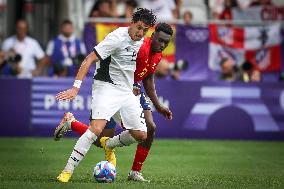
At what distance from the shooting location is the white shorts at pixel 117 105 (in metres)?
12.2

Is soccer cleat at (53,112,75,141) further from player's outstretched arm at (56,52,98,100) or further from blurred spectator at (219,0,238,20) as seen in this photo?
blurred spectator at (219,0,238,20)

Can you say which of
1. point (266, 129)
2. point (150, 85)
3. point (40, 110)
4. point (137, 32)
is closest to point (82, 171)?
point (150, 85)

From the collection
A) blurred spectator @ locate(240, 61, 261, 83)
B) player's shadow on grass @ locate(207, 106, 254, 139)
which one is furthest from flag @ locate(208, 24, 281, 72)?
player's shadow on grass @ locate(207, 106, 254, 139)

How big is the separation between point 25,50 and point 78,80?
10.1 metres

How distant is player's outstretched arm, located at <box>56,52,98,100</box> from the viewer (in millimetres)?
11414

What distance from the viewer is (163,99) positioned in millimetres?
21500

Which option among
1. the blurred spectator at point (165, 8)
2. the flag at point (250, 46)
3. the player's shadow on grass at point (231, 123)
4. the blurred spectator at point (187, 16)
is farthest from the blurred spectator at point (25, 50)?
the player's shadow on grass at point (231, 123)

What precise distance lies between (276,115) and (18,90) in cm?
599

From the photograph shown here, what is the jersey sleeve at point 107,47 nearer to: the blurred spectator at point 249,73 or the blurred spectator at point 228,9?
the blurred spectator at point 249,73

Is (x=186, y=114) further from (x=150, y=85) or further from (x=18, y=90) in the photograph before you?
(x=150, y=85)

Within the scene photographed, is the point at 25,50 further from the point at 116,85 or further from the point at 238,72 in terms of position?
the point at 116,85

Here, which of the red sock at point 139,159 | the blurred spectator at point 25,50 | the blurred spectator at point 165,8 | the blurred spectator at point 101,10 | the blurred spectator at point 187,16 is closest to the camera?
the red sock at point 139,159

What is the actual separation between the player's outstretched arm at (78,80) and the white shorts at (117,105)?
18.6 inches

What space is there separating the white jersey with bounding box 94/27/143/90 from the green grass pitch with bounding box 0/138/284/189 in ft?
4.56
